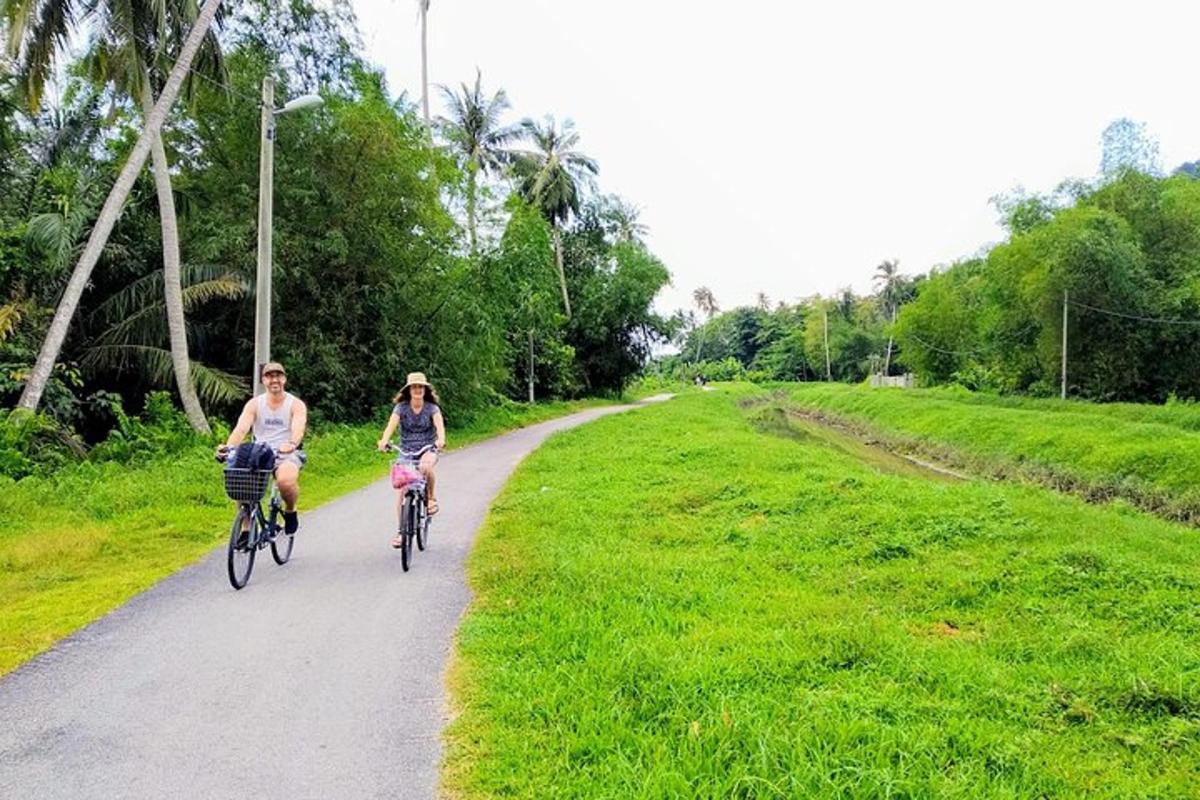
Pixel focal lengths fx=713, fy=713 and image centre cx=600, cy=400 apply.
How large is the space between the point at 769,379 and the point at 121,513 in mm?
75834

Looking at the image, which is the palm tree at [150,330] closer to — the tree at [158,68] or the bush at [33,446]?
the tree at [158,68]

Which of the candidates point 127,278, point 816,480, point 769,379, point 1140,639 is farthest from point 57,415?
point 769,379

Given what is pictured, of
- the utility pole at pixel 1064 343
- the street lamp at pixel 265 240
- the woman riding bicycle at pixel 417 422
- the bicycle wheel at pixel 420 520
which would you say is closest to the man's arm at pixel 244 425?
the woman riding bicycle at pixel 417 422

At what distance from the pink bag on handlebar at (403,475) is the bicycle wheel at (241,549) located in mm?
1185

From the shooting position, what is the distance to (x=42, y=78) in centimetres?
1235

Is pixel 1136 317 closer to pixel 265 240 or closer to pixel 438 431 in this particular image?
pixel 438 431

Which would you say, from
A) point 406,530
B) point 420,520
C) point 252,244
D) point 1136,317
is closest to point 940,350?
point 1136,317

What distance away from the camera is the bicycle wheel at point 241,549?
18.7 ft

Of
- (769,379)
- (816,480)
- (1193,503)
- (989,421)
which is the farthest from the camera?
(769,379)

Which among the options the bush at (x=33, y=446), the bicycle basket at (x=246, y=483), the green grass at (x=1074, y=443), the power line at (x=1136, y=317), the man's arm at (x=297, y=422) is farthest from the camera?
the power line at (x=1136, y=317)

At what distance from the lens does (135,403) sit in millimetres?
15234

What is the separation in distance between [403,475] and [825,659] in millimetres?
3968

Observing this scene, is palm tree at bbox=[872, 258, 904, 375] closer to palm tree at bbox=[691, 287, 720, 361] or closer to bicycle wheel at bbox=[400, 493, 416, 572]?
palm tree at bbox=[691, 287, 720, 361]

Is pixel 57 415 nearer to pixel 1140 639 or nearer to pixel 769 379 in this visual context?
pixel 1140 639
